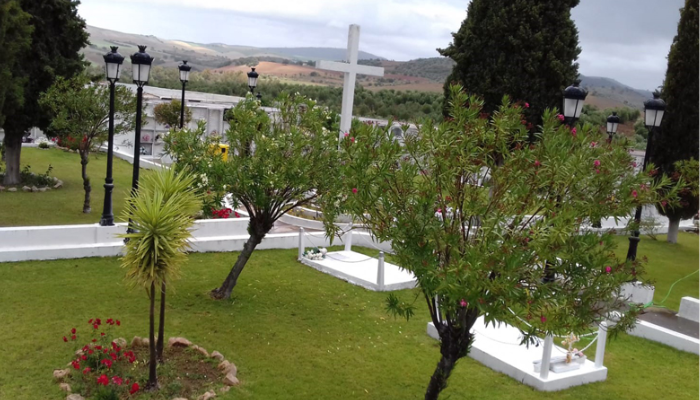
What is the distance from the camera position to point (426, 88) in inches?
2589

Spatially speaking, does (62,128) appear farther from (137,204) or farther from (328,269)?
(137,204)

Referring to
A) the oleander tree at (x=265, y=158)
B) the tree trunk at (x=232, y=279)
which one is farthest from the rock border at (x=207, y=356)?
the oleander tree at (x=265, y=158)

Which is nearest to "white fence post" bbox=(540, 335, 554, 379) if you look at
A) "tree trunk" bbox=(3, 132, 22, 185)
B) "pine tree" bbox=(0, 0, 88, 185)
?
"pine tree" bbox=(0, 0, 88, 185)

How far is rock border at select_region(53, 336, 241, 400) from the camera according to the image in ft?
24.6

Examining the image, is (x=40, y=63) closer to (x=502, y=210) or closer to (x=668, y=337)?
(x=502, y=210)

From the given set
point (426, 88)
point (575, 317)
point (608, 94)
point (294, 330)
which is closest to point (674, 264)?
point (294, 330)

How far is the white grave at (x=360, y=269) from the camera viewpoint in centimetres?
1302

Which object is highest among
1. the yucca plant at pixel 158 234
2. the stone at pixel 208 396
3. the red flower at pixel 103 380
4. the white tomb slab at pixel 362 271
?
the yucca plant at pixel 158 234

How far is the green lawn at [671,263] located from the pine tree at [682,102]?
53.9 inches

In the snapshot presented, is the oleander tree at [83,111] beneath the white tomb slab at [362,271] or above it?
above

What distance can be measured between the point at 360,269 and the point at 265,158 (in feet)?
16.2

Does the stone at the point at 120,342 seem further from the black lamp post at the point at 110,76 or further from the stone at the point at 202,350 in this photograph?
the black lamp post at the point at 110,76

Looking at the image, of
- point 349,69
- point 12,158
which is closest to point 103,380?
point 349,69

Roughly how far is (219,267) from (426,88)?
5510 centimetres
